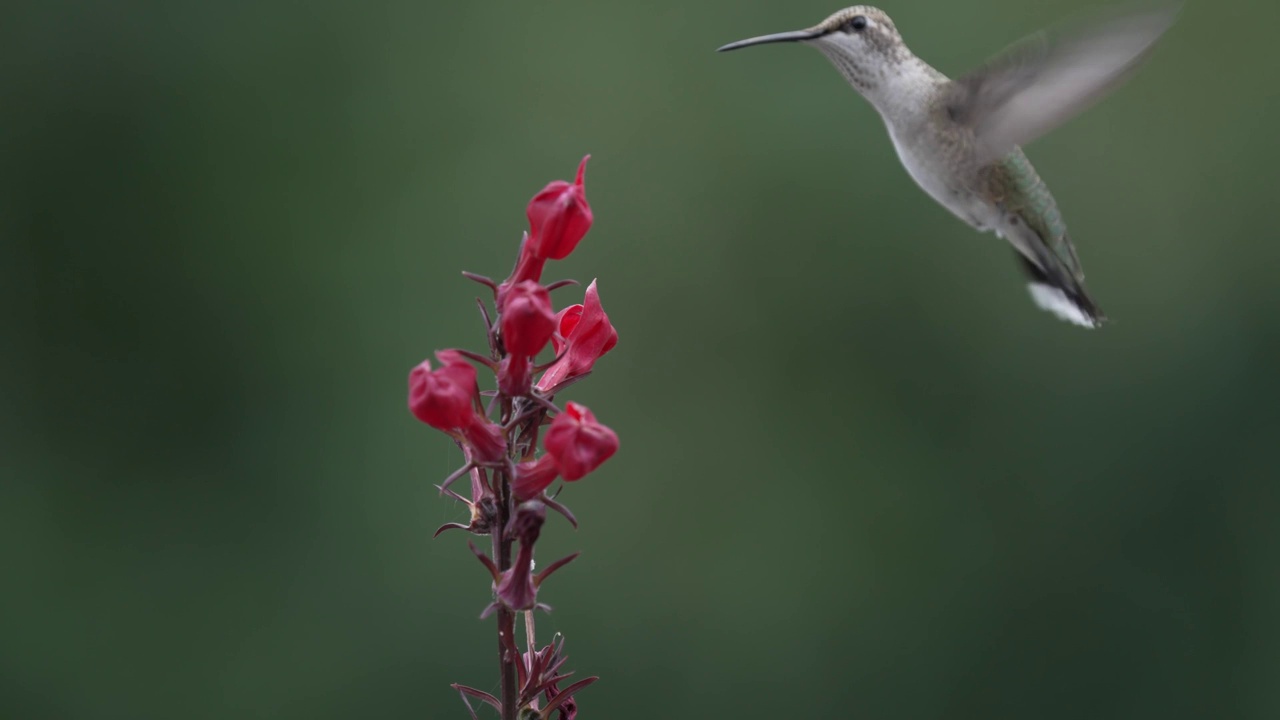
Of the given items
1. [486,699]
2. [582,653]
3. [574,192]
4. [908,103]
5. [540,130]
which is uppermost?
[540,130]

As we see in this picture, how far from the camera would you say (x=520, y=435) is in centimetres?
155

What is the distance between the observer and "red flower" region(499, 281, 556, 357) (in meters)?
1.43

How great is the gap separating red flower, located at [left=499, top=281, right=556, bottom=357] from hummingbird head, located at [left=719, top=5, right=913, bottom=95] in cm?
114

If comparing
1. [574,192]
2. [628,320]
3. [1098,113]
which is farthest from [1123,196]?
[574,192]

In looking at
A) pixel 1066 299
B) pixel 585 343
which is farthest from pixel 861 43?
pixel 585 343

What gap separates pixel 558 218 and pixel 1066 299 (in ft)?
5.32

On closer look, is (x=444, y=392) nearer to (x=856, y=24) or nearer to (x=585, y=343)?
(x=585, y=343)

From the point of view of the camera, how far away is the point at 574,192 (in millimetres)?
1548

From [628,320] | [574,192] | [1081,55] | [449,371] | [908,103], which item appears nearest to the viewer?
[449,371]

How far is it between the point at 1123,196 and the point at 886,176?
0.89 meters

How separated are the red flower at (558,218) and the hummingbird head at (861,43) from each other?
987 mm

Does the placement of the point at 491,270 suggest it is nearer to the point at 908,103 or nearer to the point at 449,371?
the point at 908,103

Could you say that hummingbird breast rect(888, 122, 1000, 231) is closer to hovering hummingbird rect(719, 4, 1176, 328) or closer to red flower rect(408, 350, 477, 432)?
hovering hummingbird rect(719, 4, 1176, 328)

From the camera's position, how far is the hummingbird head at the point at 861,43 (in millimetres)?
2461
